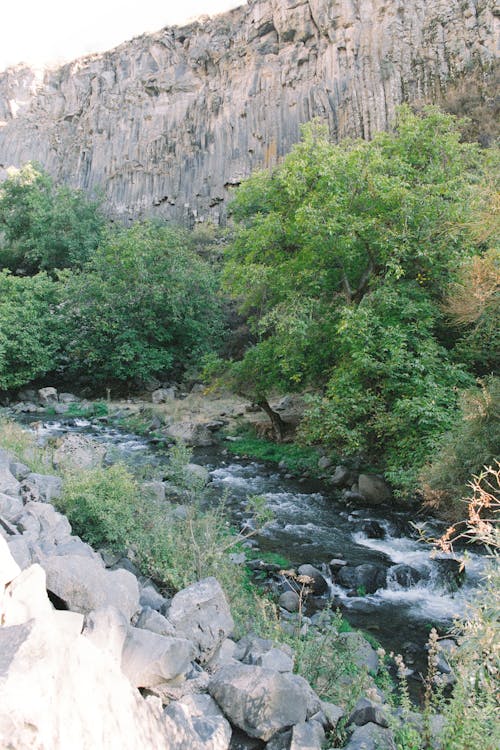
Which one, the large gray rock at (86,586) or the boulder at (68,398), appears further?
the boulder at (68,398)

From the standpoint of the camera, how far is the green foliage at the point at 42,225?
29578 mm

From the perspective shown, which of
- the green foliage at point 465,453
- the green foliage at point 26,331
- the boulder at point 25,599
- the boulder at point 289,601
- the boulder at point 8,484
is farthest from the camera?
the green foliage at point 26,331

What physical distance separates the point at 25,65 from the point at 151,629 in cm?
5736

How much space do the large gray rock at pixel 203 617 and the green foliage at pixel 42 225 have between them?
2654 centimetres

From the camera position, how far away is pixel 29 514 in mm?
4711

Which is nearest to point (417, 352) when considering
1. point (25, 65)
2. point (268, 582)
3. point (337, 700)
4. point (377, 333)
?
point (377, 333)

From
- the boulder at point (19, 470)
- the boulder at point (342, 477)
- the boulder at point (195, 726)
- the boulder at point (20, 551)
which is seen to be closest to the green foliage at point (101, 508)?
the boulder at point (19, 470)

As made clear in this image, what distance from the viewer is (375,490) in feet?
33.1

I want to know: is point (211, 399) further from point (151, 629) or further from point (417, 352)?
point (151, 629)

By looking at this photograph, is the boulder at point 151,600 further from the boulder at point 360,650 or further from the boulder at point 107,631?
the boulder at point 360,650

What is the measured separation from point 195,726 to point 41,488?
3983 mm

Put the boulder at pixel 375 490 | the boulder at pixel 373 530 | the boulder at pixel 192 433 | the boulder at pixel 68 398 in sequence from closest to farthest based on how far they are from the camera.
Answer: the boulder at pixel 373 530, the boulder at pixel 375 490, the boulder at pixel 192 433, the boulder at pixel 68 398

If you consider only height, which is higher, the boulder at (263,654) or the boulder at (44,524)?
the boulder at (44,524)

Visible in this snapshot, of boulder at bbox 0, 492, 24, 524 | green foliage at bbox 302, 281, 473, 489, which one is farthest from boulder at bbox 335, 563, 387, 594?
boulder at bbox 0, 492, 24, 524
